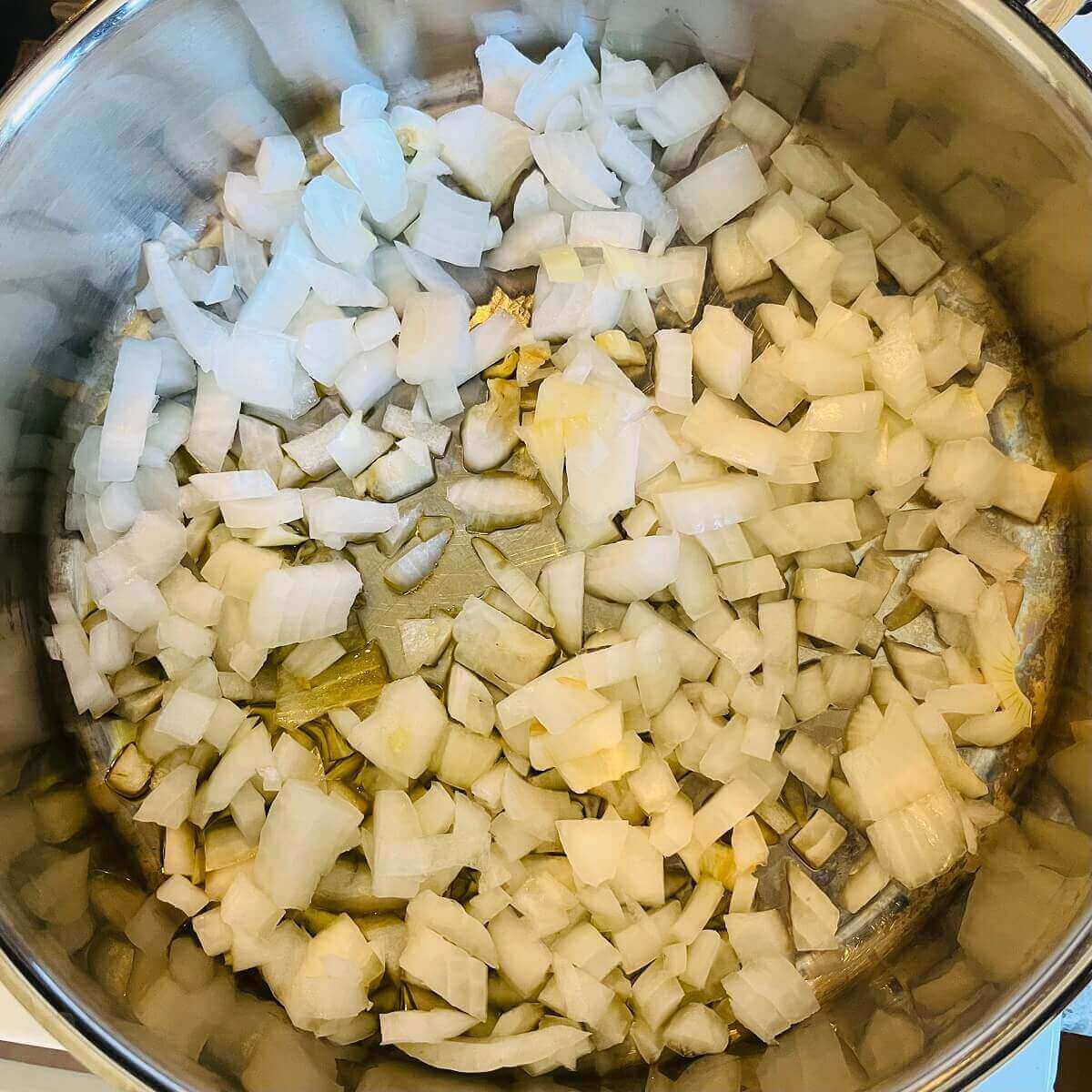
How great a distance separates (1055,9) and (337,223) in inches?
30.6

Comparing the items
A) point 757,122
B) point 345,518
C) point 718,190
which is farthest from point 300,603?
point 757,122

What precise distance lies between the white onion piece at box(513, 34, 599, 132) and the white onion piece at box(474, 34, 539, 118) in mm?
15

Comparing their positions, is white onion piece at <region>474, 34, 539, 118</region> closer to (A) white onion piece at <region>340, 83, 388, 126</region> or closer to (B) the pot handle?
(A) white onion piece at <region>340, 83, 388, 126</region>

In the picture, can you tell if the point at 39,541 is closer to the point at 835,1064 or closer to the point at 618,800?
the point at 618,800

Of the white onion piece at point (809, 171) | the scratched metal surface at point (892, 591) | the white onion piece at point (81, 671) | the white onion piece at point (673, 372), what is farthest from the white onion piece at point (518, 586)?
the white onion piece at point (809, 171)

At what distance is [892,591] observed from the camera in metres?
1.03

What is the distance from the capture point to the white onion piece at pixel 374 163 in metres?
1.00

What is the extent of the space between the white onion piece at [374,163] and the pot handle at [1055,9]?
67 centimetres

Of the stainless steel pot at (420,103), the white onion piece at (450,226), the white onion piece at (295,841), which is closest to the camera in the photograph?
the stainless steel pot at (420,103)

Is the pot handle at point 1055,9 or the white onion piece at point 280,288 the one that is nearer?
the pot handle at point 1055,9

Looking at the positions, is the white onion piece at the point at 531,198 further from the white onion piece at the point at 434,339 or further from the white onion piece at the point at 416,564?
the white onion piece at the point at 416,564

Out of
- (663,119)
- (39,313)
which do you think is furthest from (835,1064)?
(39,313)

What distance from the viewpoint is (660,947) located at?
926 mm

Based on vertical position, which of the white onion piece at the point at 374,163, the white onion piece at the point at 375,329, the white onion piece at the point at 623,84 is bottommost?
the white onion piece at the point at 375,329
